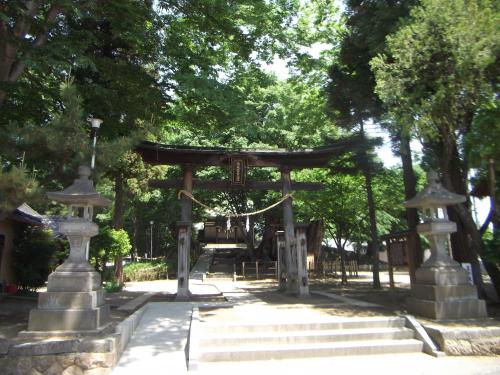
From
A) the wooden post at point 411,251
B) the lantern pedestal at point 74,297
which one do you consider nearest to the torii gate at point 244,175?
the wooden post at point 411,251

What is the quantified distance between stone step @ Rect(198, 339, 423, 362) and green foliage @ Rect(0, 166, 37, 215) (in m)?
4.34

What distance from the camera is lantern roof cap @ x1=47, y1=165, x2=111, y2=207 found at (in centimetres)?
745

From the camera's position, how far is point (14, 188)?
22.8ft

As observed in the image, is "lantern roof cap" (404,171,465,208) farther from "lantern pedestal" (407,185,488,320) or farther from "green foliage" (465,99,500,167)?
"green foliage" (465,99,500,167)

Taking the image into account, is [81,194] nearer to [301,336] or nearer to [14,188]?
[14,188]

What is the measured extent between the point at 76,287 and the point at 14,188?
211cm

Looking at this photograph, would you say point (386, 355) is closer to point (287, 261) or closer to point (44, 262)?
point (287, 261)

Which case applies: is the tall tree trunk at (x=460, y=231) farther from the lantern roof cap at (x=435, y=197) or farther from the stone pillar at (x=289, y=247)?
the stone pillar at (x=289, y=247)

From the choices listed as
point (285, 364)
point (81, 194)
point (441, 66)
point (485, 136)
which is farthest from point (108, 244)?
point (485, 136)

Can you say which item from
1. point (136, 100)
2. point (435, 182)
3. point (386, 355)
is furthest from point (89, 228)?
point (435, 182)

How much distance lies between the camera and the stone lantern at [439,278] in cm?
786

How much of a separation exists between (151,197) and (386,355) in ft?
87.0

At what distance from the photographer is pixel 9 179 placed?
6.80 meters

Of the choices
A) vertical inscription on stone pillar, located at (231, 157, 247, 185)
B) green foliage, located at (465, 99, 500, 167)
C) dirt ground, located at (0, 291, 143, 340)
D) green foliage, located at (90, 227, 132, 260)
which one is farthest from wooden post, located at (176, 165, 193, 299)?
green foliage, located at (465, 99, 500, 167)
